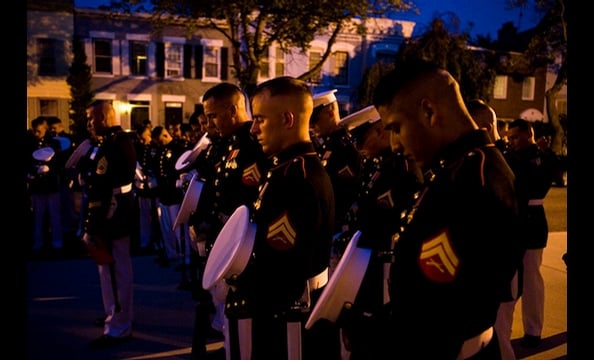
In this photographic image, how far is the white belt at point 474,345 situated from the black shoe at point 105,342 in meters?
4.29

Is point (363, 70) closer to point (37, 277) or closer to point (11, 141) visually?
point (37, 277)

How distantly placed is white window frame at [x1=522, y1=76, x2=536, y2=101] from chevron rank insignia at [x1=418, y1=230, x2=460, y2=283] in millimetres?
38274

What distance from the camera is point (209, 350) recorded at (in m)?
5.09

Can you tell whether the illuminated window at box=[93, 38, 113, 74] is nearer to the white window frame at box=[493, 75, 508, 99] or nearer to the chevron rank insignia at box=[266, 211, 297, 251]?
the white window frame at box=[493, 75, 508, 99]

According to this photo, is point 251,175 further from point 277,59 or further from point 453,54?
point 453,54

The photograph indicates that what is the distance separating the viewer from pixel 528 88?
36281mm

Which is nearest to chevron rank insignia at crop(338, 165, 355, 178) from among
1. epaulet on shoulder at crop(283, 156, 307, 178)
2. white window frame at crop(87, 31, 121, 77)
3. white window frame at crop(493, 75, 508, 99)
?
epaulet on shoulder at crop(283, 156, 307, 178)

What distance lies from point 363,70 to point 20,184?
30886 mm

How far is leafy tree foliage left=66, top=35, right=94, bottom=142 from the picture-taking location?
25.2 m

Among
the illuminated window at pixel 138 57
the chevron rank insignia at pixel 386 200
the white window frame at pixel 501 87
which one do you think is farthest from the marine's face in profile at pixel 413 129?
the white window frame at pixel 501 87

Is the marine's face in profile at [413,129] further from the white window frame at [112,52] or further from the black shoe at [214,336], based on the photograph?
the white window frame at [112,52]

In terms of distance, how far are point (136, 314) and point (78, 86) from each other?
2217 cm

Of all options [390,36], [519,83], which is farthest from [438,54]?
[519,83]

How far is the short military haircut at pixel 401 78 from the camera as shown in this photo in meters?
2.00
